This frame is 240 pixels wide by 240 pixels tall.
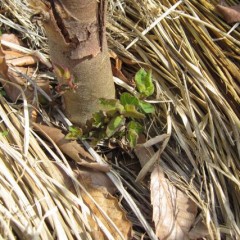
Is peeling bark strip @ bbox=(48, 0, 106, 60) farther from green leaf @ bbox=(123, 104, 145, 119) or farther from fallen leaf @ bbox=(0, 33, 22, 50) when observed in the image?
fallen leaf @ bbox=(0, 33, 22, 50)

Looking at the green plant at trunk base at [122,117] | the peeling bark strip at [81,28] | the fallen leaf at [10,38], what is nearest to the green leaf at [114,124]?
the green plant at trunk base at [122,117]

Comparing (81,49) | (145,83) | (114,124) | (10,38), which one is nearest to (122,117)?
(114,124)

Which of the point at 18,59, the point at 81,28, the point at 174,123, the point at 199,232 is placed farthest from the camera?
the point at 18,59

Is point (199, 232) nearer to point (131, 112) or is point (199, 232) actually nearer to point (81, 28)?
point (131, 112)

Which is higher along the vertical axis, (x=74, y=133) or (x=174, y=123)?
(x=174, y=123)

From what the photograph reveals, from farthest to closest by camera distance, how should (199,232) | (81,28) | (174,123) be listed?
1. (174,123)
2. (199,232)
3. (81,28)

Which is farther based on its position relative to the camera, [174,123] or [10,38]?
[10,38]
